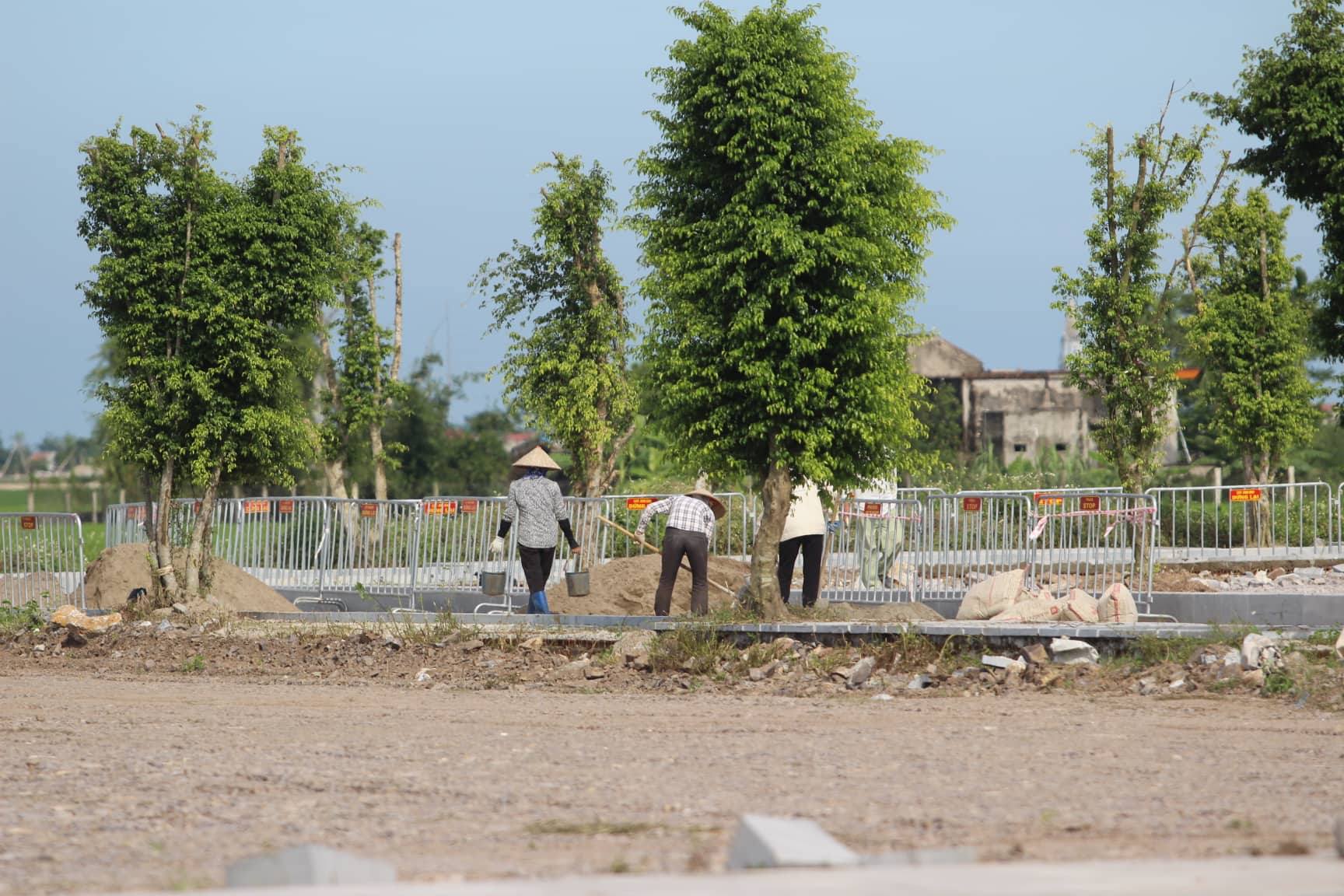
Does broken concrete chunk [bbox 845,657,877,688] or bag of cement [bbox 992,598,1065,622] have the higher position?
bag of cement [bbox 992,598,1065,622]

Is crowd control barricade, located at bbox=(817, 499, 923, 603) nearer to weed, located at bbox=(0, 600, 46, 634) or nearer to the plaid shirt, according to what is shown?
the plaid shirt

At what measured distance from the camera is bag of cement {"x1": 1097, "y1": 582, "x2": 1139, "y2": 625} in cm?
1313

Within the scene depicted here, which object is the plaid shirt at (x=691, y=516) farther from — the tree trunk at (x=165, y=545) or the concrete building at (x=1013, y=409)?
the concrete building at (x=1013, y=409)

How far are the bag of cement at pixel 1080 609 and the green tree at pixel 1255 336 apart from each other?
15223 mm

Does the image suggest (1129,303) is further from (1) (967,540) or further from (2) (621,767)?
(2) (621,767)

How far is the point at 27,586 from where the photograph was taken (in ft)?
63.5

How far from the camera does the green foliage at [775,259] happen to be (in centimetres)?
1284

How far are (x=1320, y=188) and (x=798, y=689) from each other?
38.9 ft

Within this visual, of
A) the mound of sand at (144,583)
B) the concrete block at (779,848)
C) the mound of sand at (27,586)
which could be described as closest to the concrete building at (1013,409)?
the mound of sand at (144,583)

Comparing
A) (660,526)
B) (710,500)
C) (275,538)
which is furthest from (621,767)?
(660,526)

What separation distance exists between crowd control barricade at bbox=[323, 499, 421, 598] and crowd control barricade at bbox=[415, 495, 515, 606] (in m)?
0.19

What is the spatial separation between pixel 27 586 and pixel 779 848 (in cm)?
1715

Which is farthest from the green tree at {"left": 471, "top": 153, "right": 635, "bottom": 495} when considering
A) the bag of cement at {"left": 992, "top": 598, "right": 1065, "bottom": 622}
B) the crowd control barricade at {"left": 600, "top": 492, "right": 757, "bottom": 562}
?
the bag of cement at {"left": 992, "top": 598, "right": 1065, "bottom": 622}

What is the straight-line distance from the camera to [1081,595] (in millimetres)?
13352
